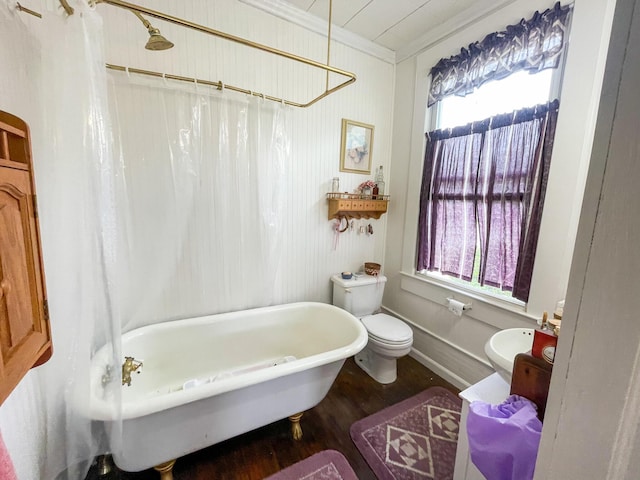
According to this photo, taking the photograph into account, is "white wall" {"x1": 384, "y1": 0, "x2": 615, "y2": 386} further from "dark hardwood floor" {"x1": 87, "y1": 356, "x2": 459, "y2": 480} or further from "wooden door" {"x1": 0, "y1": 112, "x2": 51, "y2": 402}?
"wooden door" {"x1": 0, "y1": 112, "x2": 51, "y2": 402}

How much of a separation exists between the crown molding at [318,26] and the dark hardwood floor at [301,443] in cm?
266

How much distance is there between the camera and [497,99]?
5.49 ft

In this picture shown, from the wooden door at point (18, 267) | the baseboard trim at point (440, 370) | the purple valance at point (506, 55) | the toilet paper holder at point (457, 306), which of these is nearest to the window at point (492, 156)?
the purple valance at point (506, 55)

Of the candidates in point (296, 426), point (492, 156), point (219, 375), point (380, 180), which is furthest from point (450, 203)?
point (219, 375)

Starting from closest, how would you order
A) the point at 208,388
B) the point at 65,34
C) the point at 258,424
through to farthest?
1. the point at 65,34
2. the point at 208,388
3. the point at 258,424

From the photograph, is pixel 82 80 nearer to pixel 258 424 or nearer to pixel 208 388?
pixel 208 388

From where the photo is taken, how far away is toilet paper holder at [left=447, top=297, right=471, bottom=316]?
1861 mm

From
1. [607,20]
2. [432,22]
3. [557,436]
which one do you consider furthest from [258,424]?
[432,22]

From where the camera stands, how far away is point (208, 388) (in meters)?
1.12

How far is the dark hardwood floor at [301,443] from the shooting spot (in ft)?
4.29

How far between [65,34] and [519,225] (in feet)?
7.47

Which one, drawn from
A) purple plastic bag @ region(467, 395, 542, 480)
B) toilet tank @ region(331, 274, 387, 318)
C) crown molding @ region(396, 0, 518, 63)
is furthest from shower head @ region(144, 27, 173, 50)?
crown molding @ region(396, 0, 518, 63)

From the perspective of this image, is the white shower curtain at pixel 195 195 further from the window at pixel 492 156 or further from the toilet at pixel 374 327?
the window at pixel 492 156

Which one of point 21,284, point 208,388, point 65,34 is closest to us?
point 21,284
